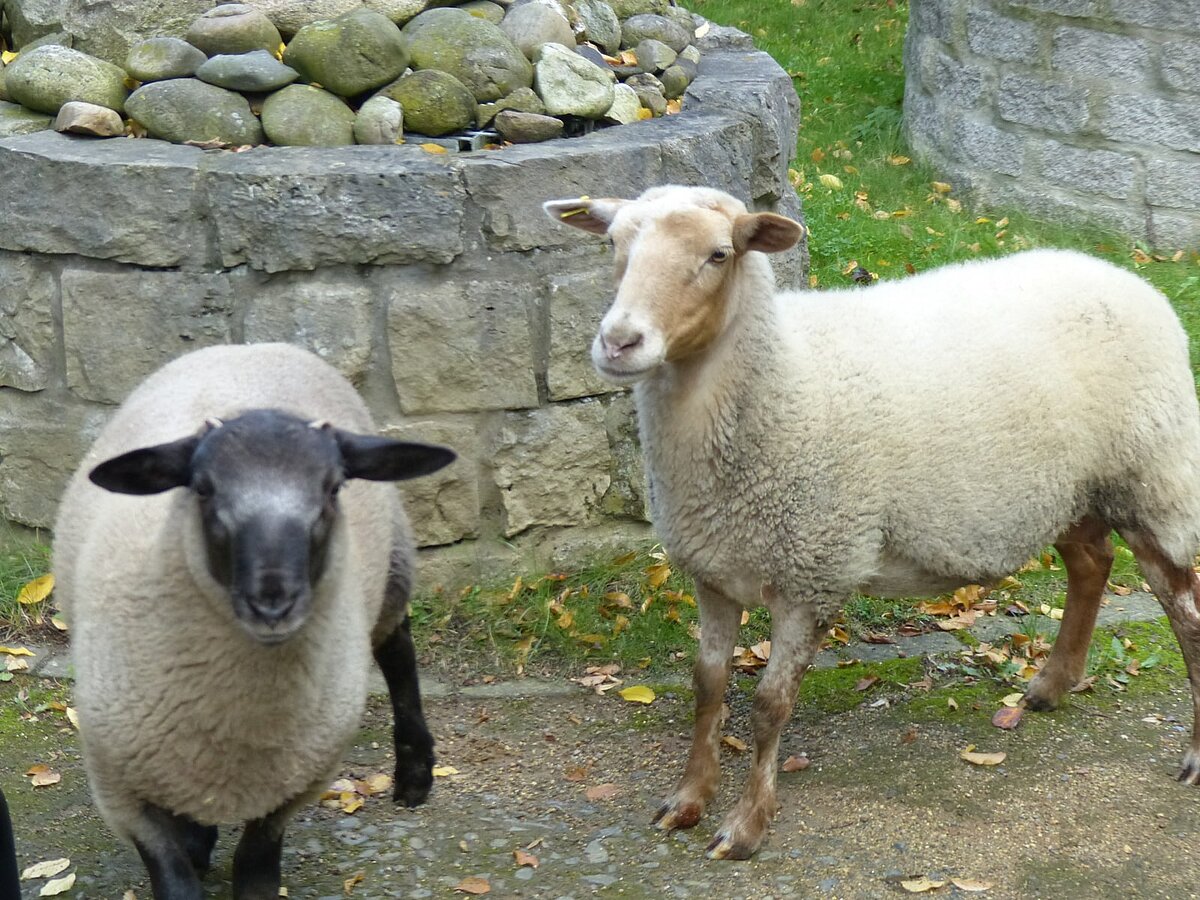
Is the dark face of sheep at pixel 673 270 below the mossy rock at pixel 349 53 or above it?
below

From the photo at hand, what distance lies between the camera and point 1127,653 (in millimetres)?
4777

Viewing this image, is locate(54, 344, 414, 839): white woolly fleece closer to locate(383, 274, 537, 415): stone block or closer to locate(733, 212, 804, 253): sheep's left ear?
locate(733, 212, 804, 253): sheep's left ear

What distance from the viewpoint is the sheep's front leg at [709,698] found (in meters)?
3.91

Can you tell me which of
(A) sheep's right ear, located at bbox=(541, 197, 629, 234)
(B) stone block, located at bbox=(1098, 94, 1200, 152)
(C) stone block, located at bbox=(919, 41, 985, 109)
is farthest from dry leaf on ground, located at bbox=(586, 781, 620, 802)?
(C) stone block, located at bbox=(919, 41, 985, 109)

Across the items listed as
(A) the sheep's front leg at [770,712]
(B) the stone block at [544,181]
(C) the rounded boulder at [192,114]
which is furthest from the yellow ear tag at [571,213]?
(C) the rounded boulder at [192,114]

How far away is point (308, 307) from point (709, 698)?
1797 mm

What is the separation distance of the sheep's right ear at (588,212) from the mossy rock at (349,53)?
4.41 ft

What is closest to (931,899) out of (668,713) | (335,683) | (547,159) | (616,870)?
(616,870)

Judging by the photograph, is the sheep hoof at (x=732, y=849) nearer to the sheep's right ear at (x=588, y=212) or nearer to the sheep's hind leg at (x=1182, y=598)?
the sheep's hind leg at (x=1182, y=598)

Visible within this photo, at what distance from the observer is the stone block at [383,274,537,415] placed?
4582 millimetres

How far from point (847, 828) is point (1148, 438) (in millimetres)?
1363

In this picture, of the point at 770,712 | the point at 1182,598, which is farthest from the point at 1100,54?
the point at 770,712

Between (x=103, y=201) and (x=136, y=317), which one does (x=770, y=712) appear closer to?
(x=136, y=317)

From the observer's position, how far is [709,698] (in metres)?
3.93
